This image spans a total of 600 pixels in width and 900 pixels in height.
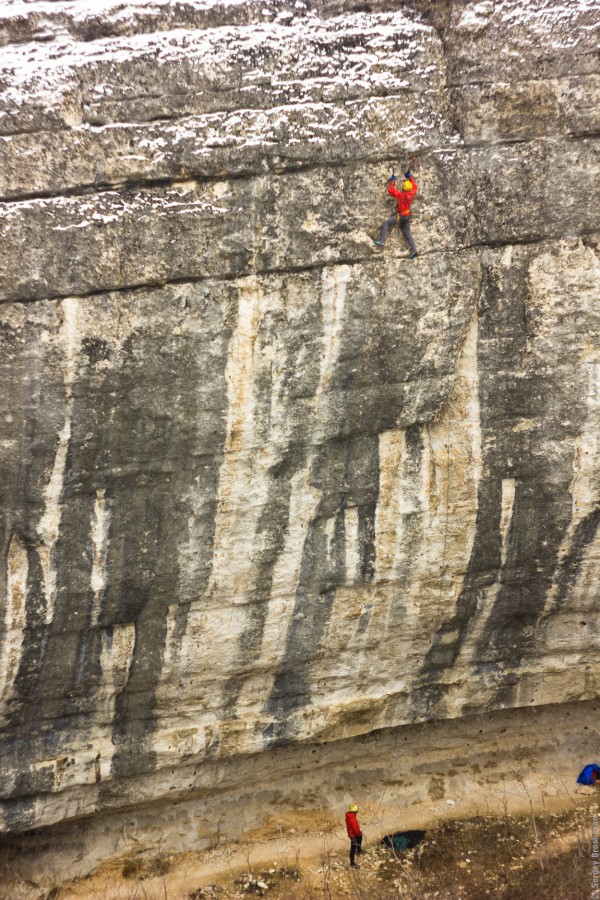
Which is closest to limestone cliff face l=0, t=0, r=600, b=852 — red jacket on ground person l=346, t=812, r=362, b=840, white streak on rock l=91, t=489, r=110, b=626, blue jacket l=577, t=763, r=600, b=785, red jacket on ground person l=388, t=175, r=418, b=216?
white streak on rock l=91, t=489, r=110, b=626

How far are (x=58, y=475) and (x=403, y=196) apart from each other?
13.1 feet

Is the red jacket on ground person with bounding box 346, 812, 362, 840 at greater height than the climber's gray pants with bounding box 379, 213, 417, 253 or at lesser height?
lesser

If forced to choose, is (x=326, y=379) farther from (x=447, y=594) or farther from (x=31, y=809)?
(x=31, y=809)

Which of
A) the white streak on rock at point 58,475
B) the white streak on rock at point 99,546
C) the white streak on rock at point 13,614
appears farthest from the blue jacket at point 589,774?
the white streak on rock at point 13,614

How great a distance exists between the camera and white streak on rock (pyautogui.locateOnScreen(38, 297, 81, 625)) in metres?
6.84

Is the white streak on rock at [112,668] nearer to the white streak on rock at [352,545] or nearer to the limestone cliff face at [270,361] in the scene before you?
the limestone cliff face at [270,361]

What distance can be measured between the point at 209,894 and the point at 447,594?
4379 millimetres

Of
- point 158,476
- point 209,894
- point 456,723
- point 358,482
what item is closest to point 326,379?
point 358,482

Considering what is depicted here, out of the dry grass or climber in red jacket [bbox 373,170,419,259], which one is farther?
the dry grass

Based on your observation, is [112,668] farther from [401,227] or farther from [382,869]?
[401,227]

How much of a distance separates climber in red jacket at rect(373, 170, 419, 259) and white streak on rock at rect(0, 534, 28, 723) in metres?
4.43

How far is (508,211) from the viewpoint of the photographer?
7.31 metres

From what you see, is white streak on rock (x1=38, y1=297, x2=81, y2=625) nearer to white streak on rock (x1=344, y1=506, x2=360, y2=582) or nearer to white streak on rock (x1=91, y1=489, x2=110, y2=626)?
white streak on rock (x1=91, y1=489, x2=110, y2=626)

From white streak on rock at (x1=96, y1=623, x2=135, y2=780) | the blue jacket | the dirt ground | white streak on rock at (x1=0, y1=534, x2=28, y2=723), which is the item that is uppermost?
white streak on rock at (x1=0, y1=534, x2=28, y2=723)
